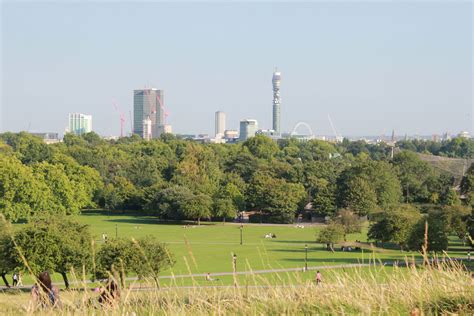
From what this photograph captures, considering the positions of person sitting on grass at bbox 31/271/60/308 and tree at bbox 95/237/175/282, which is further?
tree at bbox 95/237/175/282

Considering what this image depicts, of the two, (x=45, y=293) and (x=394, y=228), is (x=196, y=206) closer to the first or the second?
(x=394, y=228)

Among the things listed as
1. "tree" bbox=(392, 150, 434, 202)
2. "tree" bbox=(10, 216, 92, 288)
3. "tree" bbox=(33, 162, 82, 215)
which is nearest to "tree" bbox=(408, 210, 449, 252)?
"tree" bbox=(10, 216, 92, 288)

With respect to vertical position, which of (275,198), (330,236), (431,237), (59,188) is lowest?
(330,236)

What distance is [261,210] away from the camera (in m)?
77.4

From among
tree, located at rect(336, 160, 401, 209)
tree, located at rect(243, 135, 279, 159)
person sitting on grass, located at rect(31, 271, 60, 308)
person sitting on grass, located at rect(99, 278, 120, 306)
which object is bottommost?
person sitting on grass, located at rect(31, 271, 60, 308)

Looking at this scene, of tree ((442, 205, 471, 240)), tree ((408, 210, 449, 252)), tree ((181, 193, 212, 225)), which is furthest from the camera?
tree ((181, 193, 212, 225))

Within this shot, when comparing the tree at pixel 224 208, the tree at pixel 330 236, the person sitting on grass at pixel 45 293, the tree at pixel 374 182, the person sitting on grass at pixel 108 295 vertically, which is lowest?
the tree at pixel 330 236

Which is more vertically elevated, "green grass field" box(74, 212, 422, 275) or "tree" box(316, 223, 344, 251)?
"tree" box(316, 223, 344, 251)

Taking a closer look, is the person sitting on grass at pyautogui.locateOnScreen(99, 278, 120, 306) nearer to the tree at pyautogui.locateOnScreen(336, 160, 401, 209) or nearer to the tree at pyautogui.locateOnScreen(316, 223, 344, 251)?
the tree at pyautogui.locateOnScreen(316, 223, 344, 251)

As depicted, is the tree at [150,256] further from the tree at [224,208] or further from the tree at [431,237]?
the tree at [224,208]

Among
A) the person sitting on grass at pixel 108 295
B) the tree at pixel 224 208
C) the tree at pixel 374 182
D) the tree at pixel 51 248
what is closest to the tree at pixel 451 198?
the tree at pixel 374 182

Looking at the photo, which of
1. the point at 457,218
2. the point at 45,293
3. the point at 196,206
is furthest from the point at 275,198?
the point at 45,293

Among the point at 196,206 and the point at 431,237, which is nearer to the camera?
the point at 431,237

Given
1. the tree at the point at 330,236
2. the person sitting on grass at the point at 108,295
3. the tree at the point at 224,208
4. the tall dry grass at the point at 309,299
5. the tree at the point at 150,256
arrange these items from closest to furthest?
1. the person sitting on grass at the point at 108,295
2. the tall dry grass at the point at 309,299
3. the tree at the point at 150,256
4. the tree at the point at 330,236
5. the tree at the point at 224,208
